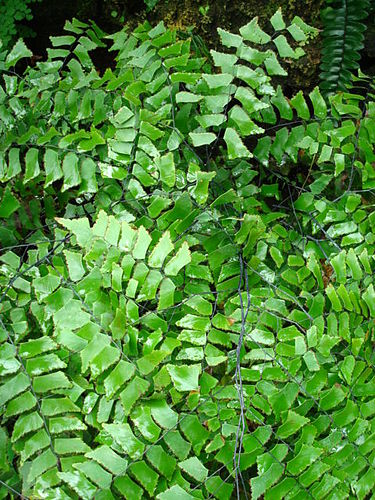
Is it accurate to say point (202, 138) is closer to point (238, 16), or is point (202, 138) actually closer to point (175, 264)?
point (175, 264)

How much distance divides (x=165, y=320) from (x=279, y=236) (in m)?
0.49

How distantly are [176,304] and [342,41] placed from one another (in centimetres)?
130

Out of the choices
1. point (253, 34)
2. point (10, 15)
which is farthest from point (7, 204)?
point (10, 15)

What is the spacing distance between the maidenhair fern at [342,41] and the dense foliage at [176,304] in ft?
1.22

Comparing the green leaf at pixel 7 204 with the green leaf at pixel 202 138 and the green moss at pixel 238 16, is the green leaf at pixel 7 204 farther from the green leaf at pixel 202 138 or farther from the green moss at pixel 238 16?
the green moss at pixel 238 16

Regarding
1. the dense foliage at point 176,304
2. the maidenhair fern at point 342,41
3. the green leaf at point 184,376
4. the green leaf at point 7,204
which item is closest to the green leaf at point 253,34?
the dense foliage at point 176,304

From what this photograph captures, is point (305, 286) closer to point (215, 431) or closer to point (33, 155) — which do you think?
point (215, 431)

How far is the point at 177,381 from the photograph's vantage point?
109cm

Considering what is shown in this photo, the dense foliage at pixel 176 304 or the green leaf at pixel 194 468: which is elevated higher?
Result: the dense foliage at pixel 176 304

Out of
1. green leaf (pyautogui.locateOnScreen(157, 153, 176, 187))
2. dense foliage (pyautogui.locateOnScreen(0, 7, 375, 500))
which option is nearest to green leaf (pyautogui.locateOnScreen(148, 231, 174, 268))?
dense foliage (pyautogui.locateOnScreen(0, 7, 375, 500))

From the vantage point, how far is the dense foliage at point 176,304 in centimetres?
110

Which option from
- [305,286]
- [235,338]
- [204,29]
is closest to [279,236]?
[305,286]

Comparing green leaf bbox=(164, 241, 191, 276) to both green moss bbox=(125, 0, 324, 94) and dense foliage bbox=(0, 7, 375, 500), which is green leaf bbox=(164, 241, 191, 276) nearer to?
dense foliage bbox=(0, 7, 375, 500)

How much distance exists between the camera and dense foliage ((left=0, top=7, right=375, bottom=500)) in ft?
3.60
